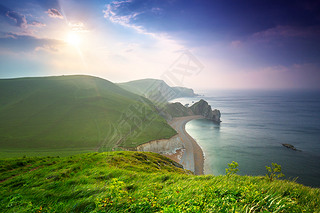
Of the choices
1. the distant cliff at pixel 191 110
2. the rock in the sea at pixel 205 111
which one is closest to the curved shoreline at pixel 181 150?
the rock in the sea at pixel 205 111

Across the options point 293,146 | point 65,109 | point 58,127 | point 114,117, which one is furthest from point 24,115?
point 293,146

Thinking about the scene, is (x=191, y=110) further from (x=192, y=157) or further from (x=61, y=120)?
(x=61, y=120)

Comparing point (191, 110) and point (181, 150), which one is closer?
point (181, 150)

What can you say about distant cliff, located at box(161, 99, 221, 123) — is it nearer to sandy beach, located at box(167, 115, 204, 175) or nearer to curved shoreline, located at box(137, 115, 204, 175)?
sandy beach, located at box(167, 115, 204, 175)

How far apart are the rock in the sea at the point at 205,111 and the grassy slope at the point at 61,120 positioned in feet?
198

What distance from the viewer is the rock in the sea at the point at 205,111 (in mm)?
119681

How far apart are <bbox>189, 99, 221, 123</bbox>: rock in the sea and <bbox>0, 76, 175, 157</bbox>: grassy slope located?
198 ft

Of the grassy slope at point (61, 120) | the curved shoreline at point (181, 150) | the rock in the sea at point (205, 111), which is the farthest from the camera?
the rock in the sea at point (205, 111)

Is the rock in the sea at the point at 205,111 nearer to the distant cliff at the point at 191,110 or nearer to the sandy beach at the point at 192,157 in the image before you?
the distant cliff at the point at 191,110

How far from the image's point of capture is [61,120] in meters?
69.3

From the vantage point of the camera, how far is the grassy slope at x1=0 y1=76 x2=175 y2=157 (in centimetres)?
5110

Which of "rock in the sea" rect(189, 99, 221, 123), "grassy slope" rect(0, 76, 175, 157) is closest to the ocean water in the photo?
"grassy slope" rect(0, 76, 175, 157)

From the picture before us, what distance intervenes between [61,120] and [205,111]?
119912 millimetres

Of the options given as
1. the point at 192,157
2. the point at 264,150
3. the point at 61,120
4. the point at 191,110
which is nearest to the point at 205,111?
the point at 191,110
